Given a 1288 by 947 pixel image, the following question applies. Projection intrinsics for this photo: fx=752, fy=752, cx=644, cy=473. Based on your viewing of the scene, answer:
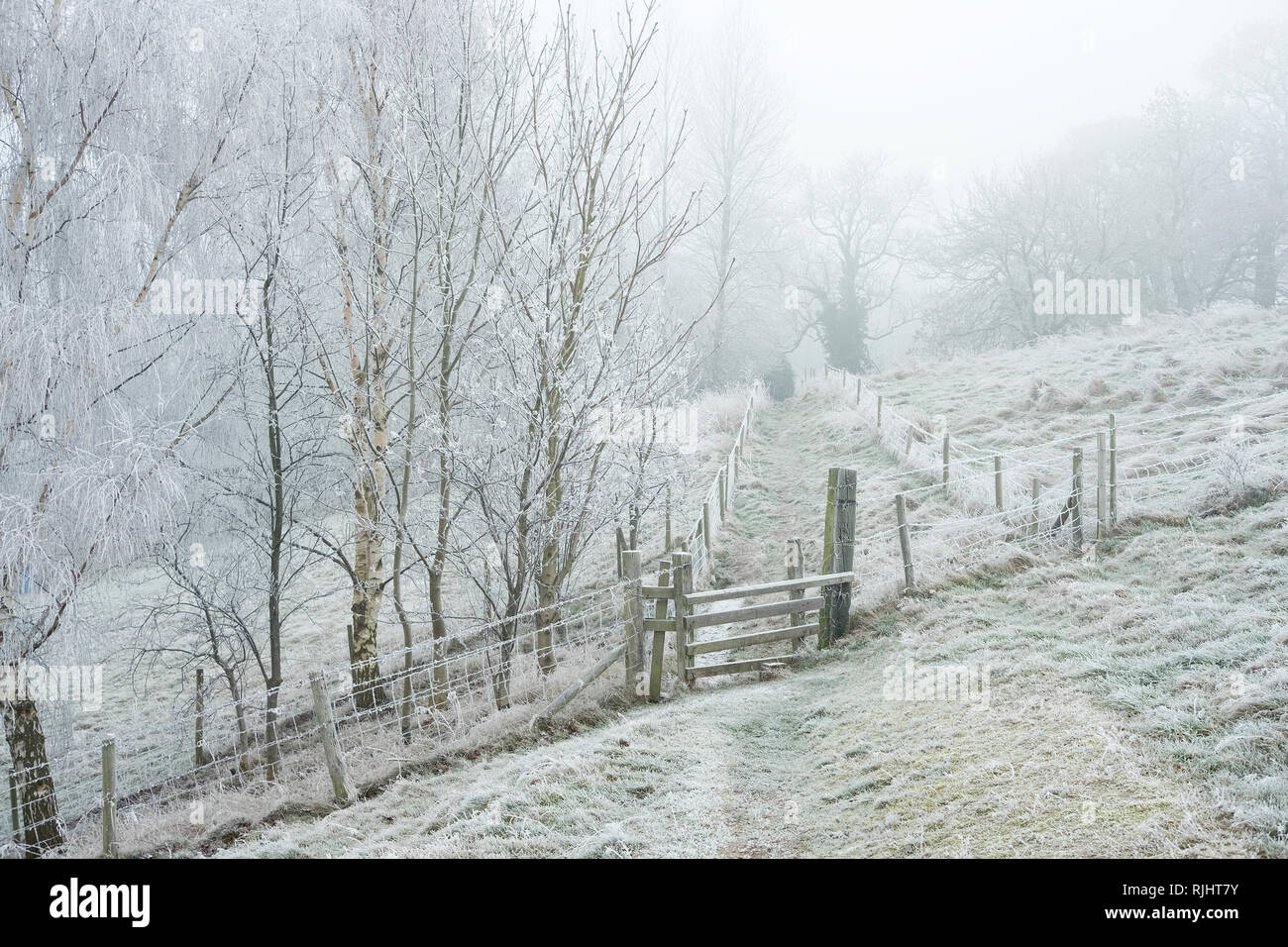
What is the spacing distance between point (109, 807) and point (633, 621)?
4614 millimetres

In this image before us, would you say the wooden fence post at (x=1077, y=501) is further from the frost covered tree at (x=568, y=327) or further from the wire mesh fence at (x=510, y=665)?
the frost covered tree at (x=568, y=327)

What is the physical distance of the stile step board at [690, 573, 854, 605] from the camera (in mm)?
7707

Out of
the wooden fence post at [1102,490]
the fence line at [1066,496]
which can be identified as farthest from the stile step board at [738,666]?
the wooden fence post at [1102,490]

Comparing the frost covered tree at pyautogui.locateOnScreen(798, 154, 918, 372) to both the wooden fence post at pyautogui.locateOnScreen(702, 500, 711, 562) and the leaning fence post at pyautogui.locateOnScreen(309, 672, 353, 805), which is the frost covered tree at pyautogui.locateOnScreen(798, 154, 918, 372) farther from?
the leaning fence post at pyautogui.locateOnScreen(309, 672, 353, 805)

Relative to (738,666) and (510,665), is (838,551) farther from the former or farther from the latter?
(510,665)

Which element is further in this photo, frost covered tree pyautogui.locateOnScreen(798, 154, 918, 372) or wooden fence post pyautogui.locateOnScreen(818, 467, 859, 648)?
frost covered tree pyautogui.locateOnScreen(798, 154, 918, 372)

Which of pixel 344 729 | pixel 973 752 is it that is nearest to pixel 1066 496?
pixel 973 752

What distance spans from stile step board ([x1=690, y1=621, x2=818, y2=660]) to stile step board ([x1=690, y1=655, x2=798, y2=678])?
6.8 inches

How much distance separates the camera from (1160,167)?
2939cm

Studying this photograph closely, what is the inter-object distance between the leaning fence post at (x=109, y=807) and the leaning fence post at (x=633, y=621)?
4.39m

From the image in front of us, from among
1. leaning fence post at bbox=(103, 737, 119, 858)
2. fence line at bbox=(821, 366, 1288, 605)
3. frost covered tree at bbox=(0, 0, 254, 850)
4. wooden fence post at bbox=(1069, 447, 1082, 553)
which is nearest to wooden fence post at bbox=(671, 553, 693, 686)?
fence line at bbox=(821, 366, 1288, 605)

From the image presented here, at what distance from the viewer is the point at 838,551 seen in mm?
8836

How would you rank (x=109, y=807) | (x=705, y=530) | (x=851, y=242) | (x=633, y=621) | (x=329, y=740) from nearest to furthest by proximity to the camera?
(x=329, y=740) → (x=109, y=807) → (x=633, y=621) → (x=705, y=530) → (x=851, y=242)
